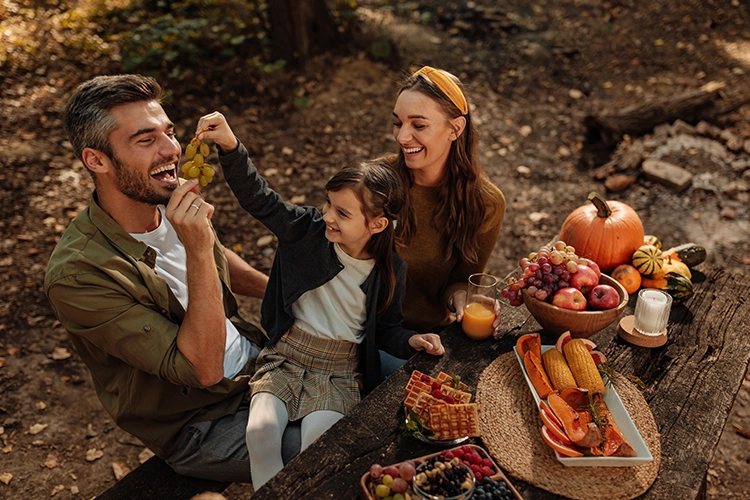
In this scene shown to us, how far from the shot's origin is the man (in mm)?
2477

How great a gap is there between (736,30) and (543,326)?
311 inches

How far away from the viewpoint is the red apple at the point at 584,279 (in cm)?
269

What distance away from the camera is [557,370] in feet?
8.28

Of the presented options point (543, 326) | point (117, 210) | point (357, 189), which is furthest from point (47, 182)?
Answer: point (543, 326)

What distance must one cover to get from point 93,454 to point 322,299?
210 cm

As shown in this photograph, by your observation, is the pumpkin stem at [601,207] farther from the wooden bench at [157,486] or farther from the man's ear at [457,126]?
the wooden bench at [157,486]

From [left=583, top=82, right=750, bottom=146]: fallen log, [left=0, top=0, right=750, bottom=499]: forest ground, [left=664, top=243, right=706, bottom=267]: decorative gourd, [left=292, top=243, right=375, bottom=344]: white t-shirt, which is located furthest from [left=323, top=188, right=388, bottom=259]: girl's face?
[left=583, top=82, right=750, bottom=146]: fallen log

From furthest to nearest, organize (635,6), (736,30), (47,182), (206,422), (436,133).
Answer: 1. (635,6)
2. (736,30)
3. (47,182)
4. (436,133)
5. (206,422)

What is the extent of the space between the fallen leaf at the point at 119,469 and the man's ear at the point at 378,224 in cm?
234

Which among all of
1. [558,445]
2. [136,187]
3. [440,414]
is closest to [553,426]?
[558,445]

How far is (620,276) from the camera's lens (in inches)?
126

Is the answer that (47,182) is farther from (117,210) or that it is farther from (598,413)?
(598,413)

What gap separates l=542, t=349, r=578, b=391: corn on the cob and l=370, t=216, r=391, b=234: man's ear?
892 millimetres

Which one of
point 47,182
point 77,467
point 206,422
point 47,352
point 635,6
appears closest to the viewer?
point 206,422
